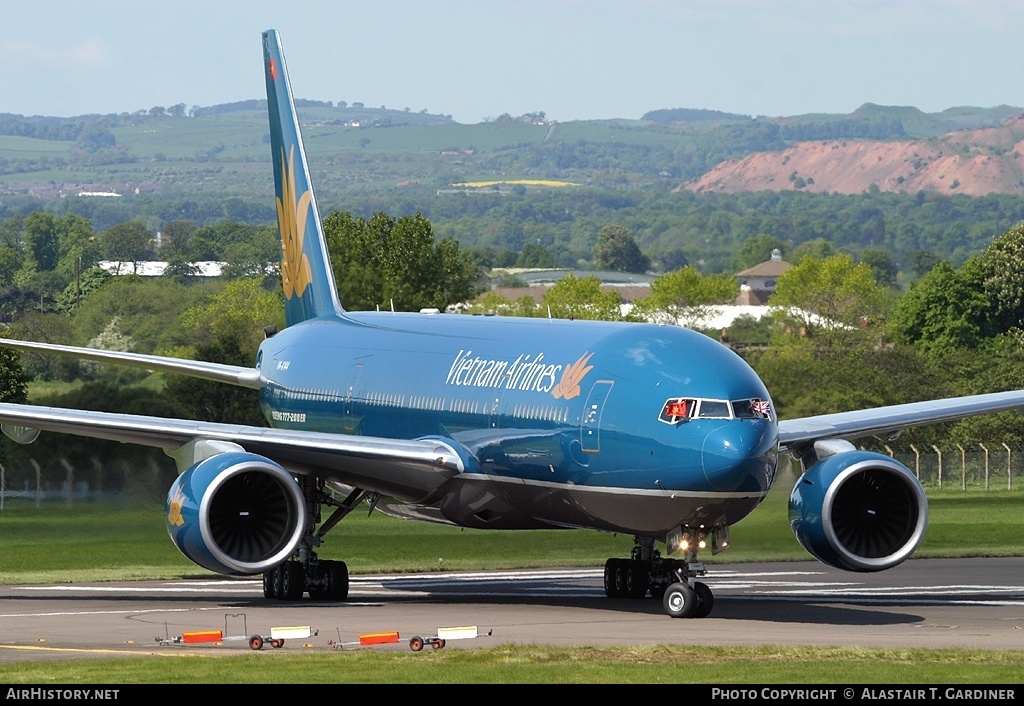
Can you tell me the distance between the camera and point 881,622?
1065 inches

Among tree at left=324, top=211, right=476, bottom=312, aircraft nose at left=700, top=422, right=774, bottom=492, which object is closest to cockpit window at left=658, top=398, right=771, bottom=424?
aircraft nose at left=700, top=422, right=774, bottom=492

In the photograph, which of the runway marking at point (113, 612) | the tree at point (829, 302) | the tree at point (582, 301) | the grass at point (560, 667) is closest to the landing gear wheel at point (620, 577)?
the runway marking at point (113, 612)

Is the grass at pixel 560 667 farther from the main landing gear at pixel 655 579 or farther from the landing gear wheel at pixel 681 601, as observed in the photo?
the main landing gear at pixel 655 579

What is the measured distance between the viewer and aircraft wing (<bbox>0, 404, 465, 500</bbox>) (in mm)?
29531

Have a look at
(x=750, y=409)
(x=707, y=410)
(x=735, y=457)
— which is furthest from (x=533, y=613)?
(x=750, y=409)

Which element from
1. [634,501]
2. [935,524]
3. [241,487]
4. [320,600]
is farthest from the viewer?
[935,524]

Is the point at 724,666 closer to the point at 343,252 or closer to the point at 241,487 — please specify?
the point at 241,487

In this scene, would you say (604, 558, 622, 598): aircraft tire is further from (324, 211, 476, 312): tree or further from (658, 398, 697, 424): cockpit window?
(324, 211, 476, 312): tree

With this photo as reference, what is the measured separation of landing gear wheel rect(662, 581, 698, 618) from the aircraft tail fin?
14.2 m

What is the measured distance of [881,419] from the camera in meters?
31.9

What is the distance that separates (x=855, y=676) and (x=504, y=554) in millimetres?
23022

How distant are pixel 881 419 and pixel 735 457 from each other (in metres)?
7.26

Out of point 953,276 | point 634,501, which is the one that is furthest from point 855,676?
point 953,276

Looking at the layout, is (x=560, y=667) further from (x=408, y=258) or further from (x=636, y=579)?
(x=408, y=258)
